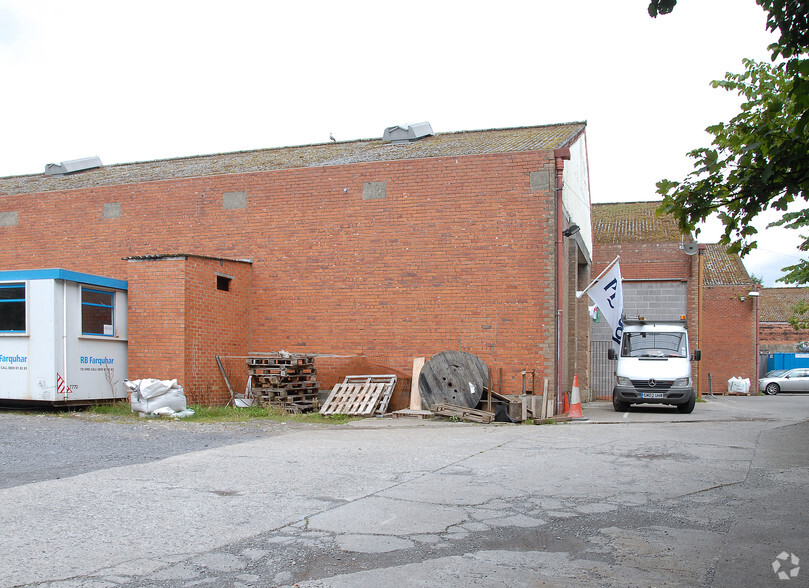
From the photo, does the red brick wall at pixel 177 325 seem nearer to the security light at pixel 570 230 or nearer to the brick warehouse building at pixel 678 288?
the security light at pixel 570 230

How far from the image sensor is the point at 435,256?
16.5 meters

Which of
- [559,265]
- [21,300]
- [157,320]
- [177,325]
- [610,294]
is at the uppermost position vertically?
[559,265]

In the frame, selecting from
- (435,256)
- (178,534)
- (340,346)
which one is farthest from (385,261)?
(178,534)

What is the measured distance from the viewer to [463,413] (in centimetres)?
1417

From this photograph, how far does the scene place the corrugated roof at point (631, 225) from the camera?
28641 mm

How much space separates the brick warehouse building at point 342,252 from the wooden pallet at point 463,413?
1.75m

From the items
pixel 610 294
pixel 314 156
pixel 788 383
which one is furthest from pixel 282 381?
pixel 788 383

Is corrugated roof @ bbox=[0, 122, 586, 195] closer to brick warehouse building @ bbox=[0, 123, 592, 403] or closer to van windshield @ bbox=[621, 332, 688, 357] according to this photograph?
brick warehouse building @ bbox=[0, 123, 592, 403]

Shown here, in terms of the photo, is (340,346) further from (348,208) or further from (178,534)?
(178,534)

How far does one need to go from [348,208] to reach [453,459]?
925 cm

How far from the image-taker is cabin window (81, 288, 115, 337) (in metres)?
14.8

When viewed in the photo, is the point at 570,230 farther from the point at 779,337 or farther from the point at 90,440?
the point at 779,337

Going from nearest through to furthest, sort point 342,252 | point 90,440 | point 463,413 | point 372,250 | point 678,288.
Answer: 1. point 90,440
2. point 463,413
3. point 372,250
4. point 342,252
5. point 678,288

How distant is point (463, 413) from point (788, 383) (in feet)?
91.1
